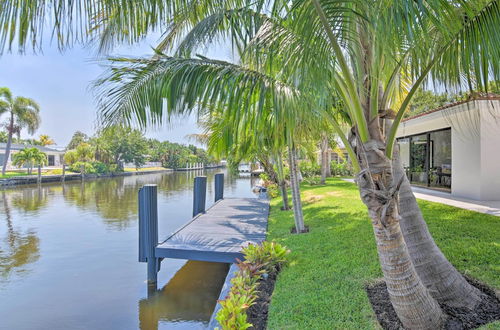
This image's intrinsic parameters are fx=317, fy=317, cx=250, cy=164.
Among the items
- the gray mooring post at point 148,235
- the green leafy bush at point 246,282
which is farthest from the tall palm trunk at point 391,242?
the gray mooring post at point 148,235

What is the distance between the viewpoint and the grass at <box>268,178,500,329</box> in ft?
11.1

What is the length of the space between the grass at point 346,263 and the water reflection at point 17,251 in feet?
19.4

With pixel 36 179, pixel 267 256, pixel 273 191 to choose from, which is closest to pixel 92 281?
pixel 267 256

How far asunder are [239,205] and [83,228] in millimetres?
5591

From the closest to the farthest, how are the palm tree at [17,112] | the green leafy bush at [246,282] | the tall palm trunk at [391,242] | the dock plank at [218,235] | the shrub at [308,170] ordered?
1. the tall palm trunk at [391,242]
2. the green leafy bush at [246,282]
3. the dock plank at [218,235]
4. the shrub at [308,170]
5. the palm tree at [17,112]

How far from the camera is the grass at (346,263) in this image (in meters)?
3.40

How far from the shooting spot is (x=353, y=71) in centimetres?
313

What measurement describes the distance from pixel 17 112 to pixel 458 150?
3723 cm

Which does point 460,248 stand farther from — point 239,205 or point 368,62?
point 239,205

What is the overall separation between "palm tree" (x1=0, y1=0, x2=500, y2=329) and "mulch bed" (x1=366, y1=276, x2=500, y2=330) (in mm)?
108

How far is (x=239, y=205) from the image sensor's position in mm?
11555

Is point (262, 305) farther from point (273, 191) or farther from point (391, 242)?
point (273, 191)

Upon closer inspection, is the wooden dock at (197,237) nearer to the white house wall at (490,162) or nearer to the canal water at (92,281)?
the canal water at (92,281)

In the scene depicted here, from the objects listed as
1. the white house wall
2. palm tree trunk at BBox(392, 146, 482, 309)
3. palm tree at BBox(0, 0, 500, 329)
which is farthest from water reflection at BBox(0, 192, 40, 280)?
the white house wall
